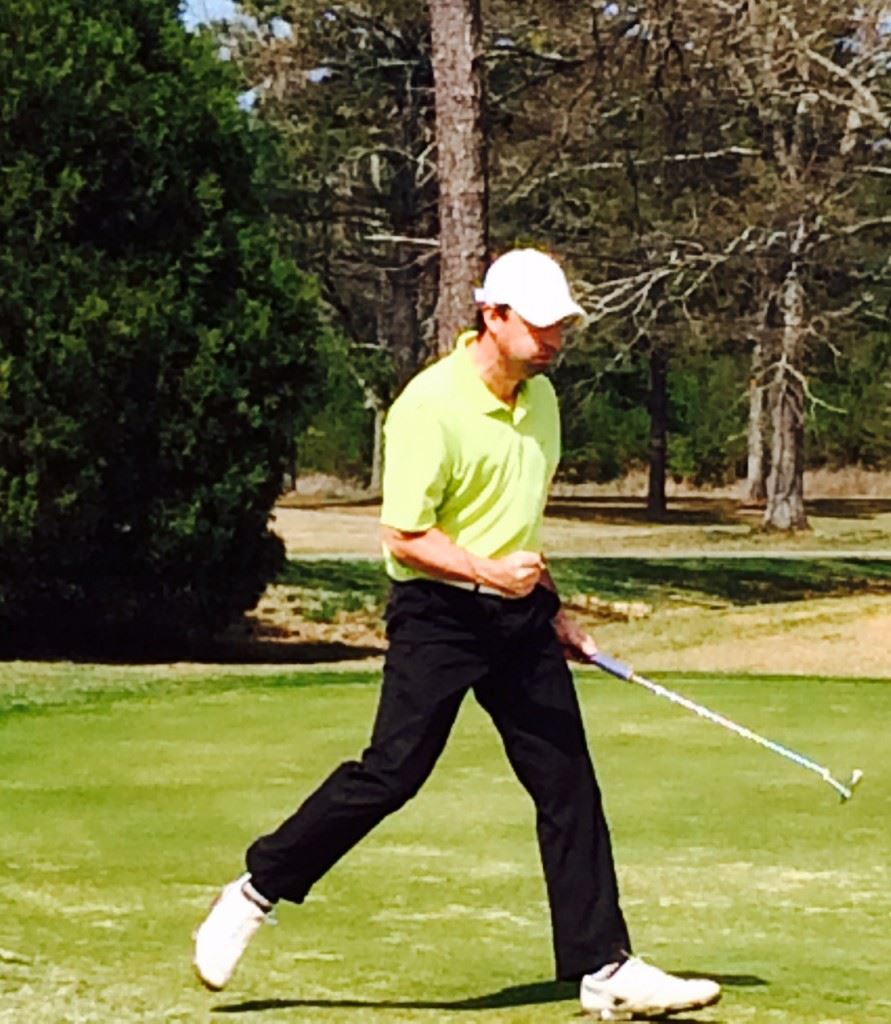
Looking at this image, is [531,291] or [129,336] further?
[129,336]

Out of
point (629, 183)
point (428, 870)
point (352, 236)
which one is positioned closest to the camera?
point (428, 870)

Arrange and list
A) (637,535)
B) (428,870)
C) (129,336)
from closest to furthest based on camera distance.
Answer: (428,870) → (129,336) → (637,535)

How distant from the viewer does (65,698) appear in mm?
16172

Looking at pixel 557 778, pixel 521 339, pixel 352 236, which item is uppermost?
pixel 352 236

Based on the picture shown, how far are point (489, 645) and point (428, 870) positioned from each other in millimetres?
2518

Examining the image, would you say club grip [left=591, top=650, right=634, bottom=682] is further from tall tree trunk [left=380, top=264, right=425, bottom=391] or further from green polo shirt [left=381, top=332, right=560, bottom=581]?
tall tree trunk [left=380, top=264, right=425, bottom=391]

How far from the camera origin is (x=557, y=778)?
5.99 m

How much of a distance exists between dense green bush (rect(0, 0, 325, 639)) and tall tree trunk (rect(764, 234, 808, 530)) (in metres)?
13.6

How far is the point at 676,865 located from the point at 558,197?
3287 cm

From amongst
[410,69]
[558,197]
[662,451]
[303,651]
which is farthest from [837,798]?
[662,451]

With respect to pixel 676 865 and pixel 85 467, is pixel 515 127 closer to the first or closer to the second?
pixel 85 467

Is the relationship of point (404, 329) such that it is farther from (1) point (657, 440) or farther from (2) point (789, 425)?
(2) point (789, 425)

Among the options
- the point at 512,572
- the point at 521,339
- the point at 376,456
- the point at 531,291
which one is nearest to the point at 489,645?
the point at 512,572

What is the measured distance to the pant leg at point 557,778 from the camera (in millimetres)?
5949
